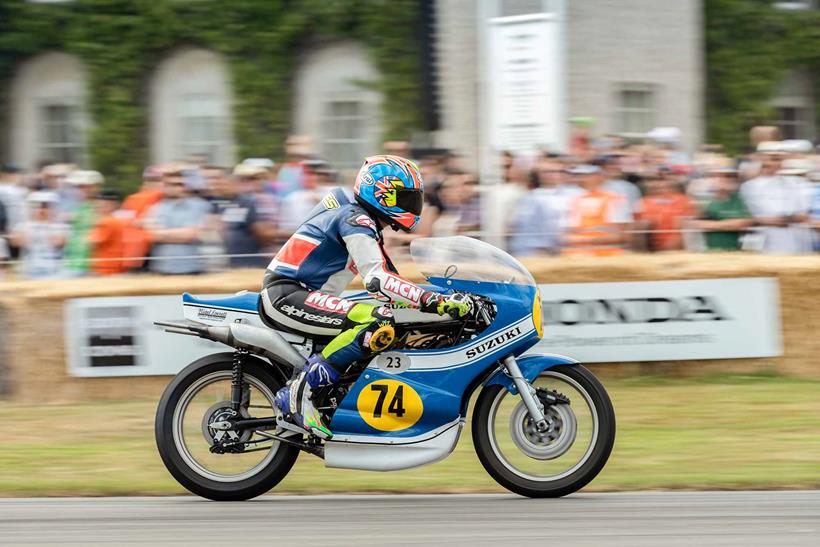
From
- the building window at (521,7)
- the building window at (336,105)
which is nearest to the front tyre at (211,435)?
the building window at (521,7)

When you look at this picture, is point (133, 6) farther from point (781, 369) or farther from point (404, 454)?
point (404, 454)

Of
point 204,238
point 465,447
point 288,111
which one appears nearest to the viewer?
point 465,447

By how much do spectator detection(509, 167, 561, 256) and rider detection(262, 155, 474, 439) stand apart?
13.7 feet

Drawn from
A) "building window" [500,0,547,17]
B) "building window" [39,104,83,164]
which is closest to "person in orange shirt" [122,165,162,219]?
"building window" [500,0,547,17]

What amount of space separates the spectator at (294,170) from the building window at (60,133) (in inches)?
314

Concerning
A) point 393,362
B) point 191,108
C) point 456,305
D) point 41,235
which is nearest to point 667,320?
point 393,362

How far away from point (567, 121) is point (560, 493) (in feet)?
35.3

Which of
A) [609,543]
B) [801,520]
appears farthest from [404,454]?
[801,520]

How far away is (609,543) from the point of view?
5.85 metres

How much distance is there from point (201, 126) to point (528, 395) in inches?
517

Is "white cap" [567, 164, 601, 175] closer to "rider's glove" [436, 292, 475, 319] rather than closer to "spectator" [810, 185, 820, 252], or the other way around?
"spectator" [810, 185, 820, 252]

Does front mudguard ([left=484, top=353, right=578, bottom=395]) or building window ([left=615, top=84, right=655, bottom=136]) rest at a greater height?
building window ([left=615, top=84, right=655, bottom=136])

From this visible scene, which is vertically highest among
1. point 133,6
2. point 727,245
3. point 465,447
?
point 133,6

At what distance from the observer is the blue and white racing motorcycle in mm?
6887
